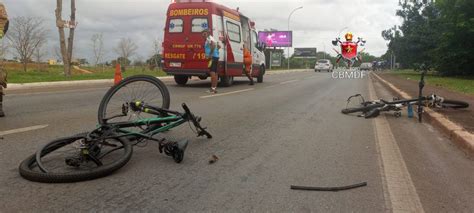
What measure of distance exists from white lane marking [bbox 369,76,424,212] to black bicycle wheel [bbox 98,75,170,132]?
2.61 metres

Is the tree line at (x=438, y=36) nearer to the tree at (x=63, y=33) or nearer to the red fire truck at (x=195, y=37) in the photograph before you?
the red fire truck at (x=195, y=37)

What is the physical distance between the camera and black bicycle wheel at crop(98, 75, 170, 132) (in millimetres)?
5203

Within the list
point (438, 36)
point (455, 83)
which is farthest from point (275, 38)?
point (455, 83)

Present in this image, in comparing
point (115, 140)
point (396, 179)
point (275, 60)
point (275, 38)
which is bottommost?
point (396, 179)

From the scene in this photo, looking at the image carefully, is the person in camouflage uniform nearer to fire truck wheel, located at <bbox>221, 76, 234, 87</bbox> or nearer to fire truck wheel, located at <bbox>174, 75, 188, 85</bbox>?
fire truck wheel, located at <bbox>221, 76, 234, 87</bbox>

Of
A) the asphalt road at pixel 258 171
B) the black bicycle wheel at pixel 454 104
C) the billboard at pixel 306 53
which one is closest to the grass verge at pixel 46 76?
the asphalt road at pixel 258 171

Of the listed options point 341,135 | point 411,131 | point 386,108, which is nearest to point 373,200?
point 341,135

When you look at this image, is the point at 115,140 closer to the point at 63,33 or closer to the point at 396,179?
the point at 396,179

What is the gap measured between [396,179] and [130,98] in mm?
3072

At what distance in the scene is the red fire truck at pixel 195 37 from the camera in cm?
1508

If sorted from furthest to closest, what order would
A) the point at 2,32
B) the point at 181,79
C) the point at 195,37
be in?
the point at 181,79 < the point at 195,37 < the point at 2,32

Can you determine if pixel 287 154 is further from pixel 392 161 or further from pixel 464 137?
pixel 464 137

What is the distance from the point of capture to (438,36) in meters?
33.5

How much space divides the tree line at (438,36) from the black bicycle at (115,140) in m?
26.0
